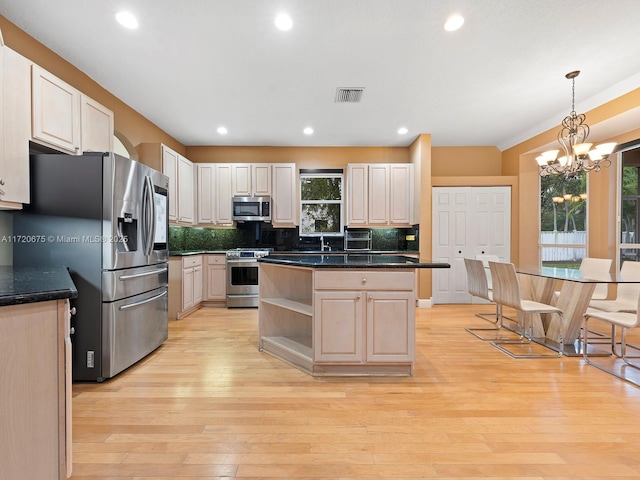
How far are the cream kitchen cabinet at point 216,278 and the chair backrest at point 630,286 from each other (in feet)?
17.0

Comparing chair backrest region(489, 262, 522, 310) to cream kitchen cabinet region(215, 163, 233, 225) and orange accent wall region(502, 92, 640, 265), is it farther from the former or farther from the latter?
cream kitchen cabinet region(215, 163, 233, 225)

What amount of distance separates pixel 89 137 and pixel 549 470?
4.09 meters

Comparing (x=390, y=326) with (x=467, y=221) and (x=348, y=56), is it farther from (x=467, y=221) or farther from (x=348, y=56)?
(x=467, y=221)

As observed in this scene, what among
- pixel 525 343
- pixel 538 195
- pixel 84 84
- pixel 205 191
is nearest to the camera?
pixel 84 84

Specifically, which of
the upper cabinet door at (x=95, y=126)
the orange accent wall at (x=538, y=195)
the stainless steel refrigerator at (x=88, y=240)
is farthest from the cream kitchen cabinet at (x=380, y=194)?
the stainless steel refrigerator at (x=88, y=240)

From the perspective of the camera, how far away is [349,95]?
3.70 m

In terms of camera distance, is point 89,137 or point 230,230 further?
point 230,230

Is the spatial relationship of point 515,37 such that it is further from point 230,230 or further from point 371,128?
point 230,230

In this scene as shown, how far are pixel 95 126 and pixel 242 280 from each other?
2.91 metres

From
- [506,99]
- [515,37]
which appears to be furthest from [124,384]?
[506,99]

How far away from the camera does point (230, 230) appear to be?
5.84 meters

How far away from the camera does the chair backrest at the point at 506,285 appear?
10.4ft

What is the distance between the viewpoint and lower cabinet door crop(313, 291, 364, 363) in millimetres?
2506

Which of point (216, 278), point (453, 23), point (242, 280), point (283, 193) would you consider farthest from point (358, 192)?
point (453, 23)
